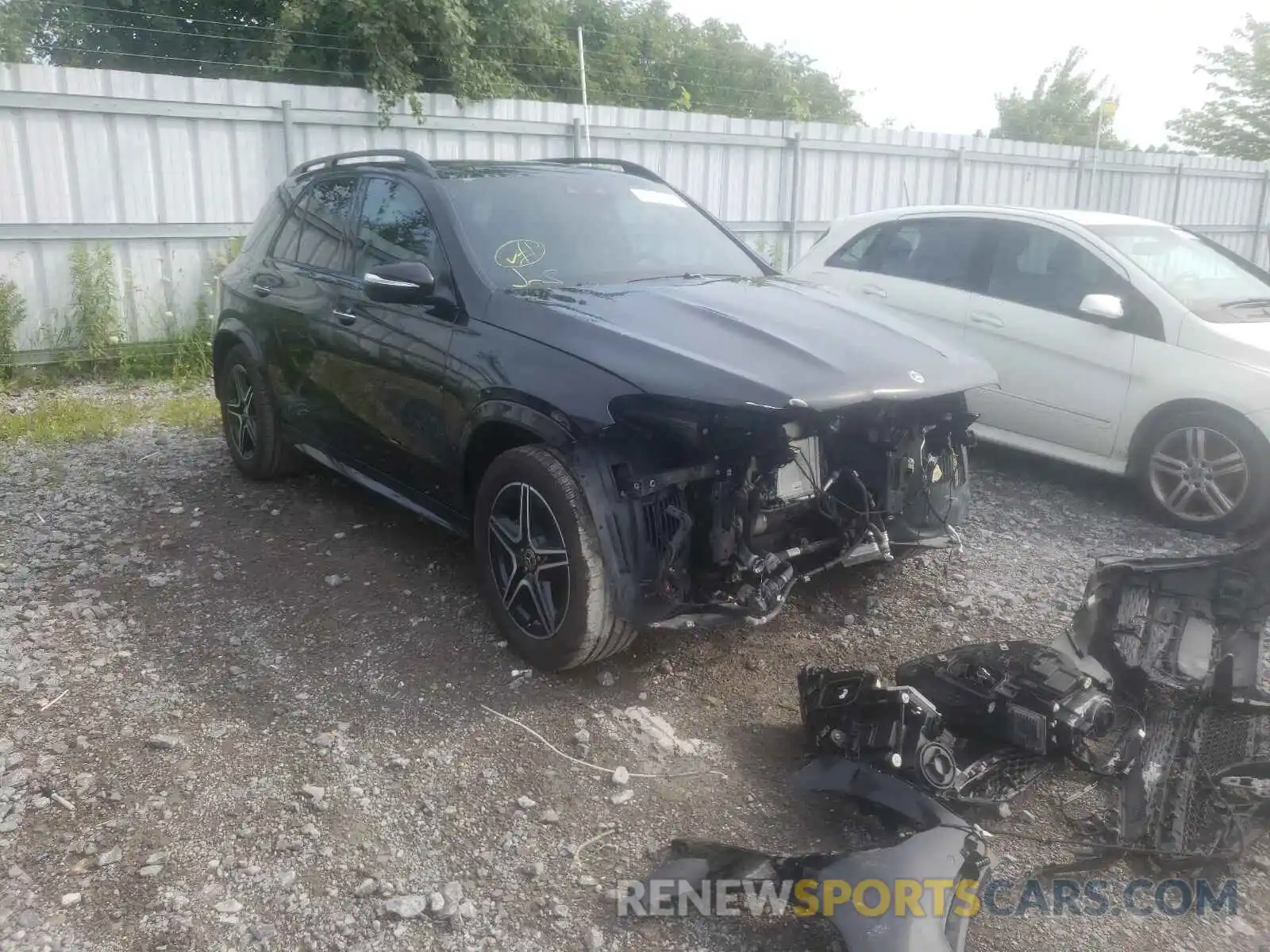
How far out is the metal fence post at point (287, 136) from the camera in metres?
9.23

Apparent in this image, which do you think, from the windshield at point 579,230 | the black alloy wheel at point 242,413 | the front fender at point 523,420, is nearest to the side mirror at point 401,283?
the windshield at point 579,230

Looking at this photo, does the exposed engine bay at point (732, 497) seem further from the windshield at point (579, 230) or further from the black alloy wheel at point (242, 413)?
the black alloy wheel at point (242, 413)

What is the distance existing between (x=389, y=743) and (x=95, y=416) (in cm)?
534

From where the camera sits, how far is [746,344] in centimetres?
358

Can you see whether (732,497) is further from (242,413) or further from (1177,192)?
(1177,192)

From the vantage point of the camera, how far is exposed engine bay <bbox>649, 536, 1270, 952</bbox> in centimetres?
269

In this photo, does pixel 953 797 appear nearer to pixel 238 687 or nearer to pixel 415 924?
pixel 415 924

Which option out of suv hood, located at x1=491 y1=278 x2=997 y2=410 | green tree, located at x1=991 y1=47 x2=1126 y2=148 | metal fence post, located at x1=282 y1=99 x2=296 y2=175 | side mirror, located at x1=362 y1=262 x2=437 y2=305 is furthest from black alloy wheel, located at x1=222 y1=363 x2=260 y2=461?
green tree, located at x1=991 y1=47 x2=1126 y2=148

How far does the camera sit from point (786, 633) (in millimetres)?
4246

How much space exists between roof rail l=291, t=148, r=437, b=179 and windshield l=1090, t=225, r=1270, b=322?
398 centimetres

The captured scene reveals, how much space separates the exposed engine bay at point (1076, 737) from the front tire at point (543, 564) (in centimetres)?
76

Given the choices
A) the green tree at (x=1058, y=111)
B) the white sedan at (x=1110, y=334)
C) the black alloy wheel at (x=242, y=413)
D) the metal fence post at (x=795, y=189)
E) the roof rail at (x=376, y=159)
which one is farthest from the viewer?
the green tree at (x=1058, y=111)

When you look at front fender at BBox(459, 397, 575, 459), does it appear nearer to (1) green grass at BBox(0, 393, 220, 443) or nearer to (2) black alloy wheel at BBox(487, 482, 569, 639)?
(2) black alloy wheel at BBox(487, 482, 569, 639)

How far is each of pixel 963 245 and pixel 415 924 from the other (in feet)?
18.2
